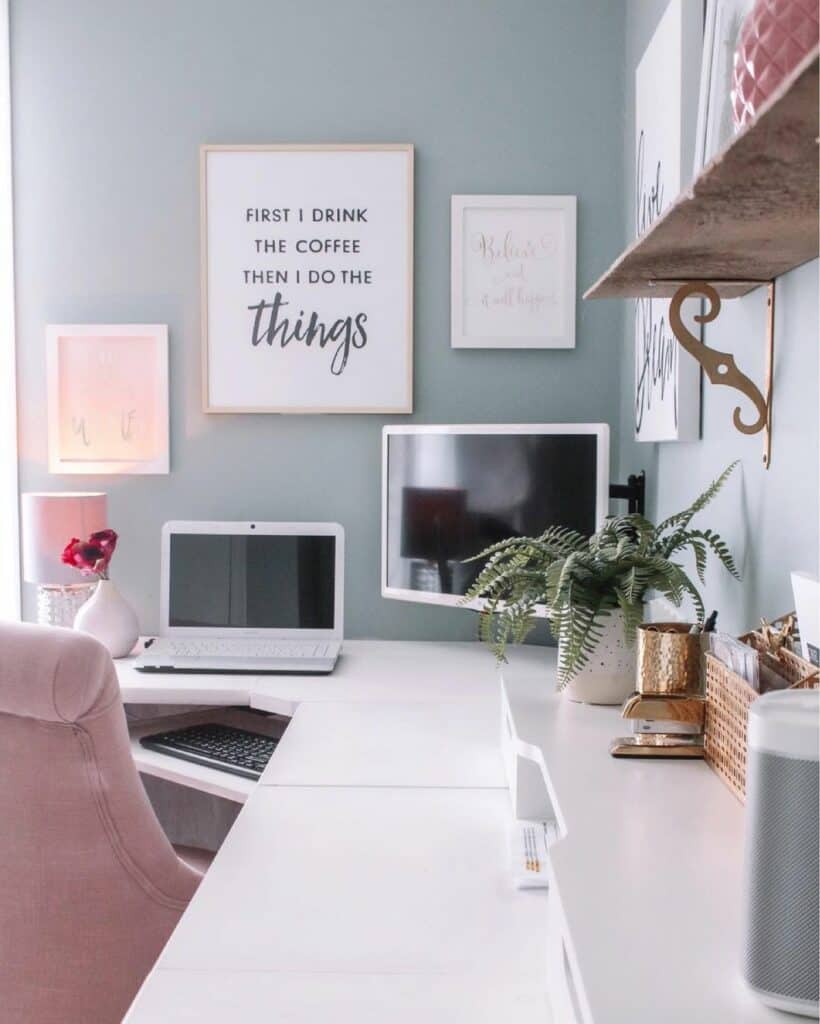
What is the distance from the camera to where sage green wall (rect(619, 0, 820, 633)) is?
106cm

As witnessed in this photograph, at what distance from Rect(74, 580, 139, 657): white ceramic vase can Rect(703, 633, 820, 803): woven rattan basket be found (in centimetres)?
134

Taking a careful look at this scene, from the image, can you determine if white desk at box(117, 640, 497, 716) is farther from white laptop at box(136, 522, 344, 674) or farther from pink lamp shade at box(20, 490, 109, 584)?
pink lamp shade at box(20, 490, 109, 584)

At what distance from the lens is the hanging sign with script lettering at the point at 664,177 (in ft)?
4.97

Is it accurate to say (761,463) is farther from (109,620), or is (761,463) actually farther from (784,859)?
(109,620)

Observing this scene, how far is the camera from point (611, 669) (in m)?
1.29

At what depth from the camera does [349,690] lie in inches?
71.8

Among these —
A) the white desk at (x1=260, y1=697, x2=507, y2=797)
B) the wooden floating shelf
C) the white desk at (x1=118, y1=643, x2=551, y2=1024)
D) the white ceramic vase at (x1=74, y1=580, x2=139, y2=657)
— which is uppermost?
the wooden floating shelf

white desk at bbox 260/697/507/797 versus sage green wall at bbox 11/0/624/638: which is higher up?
sage green wall at bbox 11/0/624/638

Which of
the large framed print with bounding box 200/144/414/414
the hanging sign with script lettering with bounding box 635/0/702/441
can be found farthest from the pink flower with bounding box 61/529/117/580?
the hanging sign with script lettering with bounding box 635/0/702/441

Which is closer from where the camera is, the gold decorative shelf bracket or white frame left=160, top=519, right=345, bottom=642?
the gold decorative shelf bracket

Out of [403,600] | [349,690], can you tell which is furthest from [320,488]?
[349,690]

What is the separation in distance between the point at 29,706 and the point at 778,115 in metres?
0.88

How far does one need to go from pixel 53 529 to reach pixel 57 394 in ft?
1.27

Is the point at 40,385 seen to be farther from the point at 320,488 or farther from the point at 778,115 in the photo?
the point at 778,115
